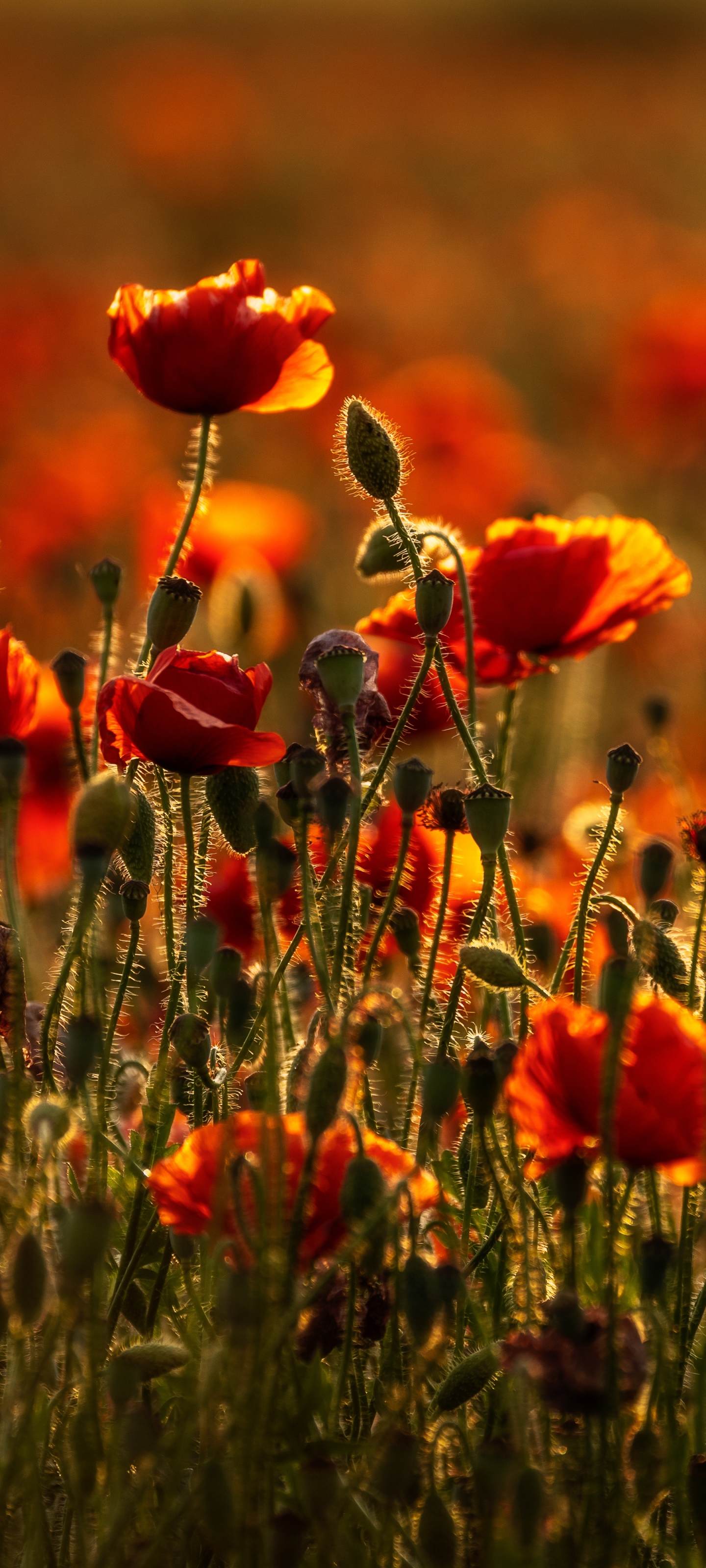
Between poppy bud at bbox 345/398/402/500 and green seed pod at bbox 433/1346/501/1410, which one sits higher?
poppy bud at bbox 345/398/402/500

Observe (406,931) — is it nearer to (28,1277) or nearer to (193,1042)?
(193,1042)

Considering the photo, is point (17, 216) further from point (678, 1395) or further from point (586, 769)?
point (678, 1395)

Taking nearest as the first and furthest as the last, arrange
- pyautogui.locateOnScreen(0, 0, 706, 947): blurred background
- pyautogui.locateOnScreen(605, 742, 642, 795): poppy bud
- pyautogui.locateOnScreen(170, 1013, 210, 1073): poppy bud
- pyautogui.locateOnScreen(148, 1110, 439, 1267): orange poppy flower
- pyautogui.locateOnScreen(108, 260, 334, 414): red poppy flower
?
pyautogui.locateOnScreen(148, 1110, 439, 1267): orange poppy flower
pyautogui.locateOnScreen(170, 1013, 210, 1073): poppy bud
pyautogui.locateOnScreen(605, 742, 642, 795): poppy bud
pyautogui.locateOnScreen(108, 260, 334, 414): red poppy flower
pyautogui.locateOnScreen(0, 0, 706, 947): blurred background

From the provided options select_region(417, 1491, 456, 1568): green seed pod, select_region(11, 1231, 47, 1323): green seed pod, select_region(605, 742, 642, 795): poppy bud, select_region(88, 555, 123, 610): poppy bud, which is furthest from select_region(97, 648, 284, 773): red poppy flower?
select_region(417, 1491, 456, 1568): green seed pod

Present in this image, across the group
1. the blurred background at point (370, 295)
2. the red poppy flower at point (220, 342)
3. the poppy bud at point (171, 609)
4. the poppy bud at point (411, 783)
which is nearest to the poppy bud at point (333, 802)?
the poppy bud at point (411, 783)

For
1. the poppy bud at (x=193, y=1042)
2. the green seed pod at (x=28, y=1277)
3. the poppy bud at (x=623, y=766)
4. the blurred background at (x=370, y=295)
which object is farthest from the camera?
the blurred background at (x=370, y=295)

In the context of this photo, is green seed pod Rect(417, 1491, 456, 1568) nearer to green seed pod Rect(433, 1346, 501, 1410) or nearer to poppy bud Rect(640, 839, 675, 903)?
green seed pod Rect(433, 1346, 501, 1410)

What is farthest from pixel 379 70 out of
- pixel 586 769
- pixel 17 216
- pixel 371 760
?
pixel 371 760

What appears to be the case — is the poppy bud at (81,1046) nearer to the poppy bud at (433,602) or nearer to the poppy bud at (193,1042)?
the poppy bud at (193,1042)
